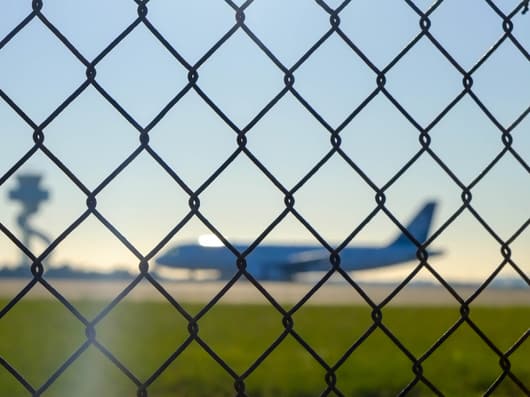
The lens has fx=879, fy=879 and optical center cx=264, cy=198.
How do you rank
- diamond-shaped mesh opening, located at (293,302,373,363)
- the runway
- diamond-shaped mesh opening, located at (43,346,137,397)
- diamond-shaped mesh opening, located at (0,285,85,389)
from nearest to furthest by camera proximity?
diamond-shaped mesh opening, located at (43,346,137,397), diamond-shaped mesh opening, located at (0,285,85,389), diamond-shaped mesh opening, located at (293,302,373,363), the runway

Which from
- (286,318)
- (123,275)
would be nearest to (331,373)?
(286,318)

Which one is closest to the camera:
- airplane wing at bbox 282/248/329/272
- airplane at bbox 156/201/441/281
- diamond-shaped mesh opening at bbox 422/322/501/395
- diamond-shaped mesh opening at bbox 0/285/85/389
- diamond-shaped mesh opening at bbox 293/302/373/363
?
diamond-shaped mesh opening at bbox 422/322/501/395

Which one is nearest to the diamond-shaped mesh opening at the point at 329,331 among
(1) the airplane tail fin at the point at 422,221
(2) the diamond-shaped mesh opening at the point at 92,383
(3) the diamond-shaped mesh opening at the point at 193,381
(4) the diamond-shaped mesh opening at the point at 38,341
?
(3) the diamond-shaped mesh opening at the point at 193,381

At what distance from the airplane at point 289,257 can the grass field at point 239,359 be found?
83.5 ft

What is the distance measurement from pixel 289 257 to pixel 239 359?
111ft

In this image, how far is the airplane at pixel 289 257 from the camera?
37469 mm

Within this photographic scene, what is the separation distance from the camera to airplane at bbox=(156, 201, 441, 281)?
37.5m

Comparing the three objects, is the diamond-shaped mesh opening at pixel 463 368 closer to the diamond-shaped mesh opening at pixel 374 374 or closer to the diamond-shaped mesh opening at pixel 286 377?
the diamond-shaped mesh opening at pixel 374 374

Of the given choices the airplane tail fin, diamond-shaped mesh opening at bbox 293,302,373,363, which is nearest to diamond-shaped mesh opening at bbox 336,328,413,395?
diamond-shaped mesh opening at bbox 293,302,373,363

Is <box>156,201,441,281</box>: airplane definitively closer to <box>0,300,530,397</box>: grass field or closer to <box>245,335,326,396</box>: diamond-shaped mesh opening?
<box>0,300,530,397</box>: grass field

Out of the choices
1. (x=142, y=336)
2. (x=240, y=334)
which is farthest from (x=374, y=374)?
(x=240, y=334)

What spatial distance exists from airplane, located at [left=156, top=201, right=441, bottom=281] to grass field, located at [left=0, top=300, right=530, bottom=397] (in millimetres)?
25439

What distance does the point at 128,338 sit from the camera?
786 cm

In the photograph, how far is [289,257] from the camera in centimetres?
4025
